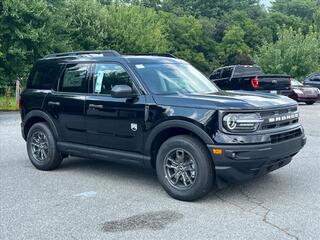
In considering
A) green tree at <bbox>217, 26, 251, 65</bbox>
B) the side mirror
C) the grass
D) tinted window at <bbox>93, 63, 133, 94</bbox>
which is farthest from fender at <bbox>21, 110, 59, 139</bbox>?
green tree at <bbox>217, 26, 251, 65</bbox>

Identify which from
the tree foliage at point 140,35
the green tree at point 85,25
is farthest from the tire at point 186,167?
the green tree at point 85,25

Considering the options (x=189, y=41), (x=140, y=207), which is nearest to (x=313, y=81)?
(x=140, y=207)

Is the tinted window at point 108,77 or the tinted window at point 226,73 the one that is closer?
the tinted window at point 108,77

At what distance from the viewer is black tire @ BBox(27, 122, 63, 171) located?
23.5 feet

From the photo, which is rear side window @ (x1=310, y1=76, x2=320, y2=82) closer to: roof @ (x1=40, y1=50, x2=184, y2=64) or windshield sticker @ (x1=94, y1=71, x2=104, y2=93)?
roof @ (x1=40, y1=50, x2=184, y2=64)

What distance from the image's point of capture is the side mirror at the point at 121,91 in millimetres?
5945

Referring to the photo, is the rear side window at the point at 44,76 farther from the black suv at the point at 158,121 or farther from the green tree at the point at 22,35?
the green tree at the point at 22,35

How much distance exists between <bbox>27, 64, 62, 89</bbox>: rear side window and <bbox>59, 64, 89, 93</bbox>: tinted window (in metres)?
0.20

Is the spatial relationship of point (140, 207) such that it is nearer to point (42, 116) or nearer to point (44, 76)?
point (42, 116)

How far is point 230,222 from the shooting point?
191 inches

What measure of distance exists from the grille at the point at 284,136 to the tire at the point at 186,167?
800mm

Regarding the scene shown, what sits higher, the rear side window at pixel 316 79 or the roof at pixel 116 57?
the roof at pixel 116 57

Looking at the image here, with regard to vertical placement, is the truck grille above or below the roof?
below

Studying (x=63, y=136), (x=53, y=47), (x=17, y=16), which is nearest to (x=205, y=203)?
(x=63, y=136)
